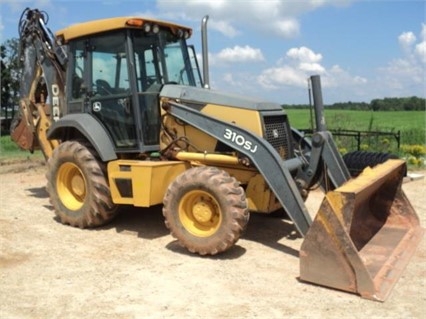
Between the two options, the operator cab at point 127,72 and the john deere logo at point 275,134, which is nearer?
the john deere logo at point 275,134

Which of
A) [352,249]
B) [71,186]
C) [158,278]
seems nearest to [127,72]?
[71,186]

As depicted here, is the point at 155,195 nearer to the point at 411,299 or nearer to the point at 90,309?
the point at 90,309

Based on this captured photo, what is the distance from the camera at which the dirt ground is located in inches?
165

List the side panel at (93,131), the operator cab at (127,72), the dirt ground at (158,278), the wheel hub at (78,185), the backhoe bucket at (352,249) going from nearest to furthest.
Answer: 1. the dirt ground at (158,278)
2. the backhoe bucket at (352,249)
3. the operator cab at (127,72)
4. the side panel at (93,131)
5. the wheel hub at (78,185)

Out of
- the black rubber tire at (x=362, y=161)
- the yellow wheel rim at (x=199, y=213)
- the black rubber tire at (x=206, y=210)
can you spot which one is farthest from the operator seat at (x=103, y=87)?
the black rubber tire at (x=362, y=161)

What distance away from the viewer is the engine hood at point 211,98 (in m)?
6.11

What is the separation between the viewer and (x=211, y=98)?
20.6 ft

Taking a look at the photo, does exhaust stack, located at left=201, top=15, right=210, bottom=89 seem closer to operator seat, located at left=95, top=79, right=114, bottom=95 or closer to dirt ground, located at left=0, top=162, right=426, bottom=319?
operator seat, located at left=95, top=79, right=114, bottom=95

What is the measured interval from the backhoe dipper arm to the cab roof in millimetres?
1334

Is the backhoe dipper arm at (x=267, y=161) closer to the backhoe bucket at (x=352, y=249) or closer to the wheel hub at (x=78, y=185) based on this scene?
the backhoe bucket at (x=352, y=249)

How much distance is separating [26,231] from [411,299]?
15.7ft

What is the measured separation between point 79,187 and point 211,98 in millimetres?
2247

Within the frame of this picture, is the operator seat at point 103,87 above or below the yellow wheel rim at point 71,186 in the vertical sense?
above

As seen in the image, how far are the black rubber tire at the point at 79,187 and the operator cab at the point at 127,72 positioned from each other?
44cm
